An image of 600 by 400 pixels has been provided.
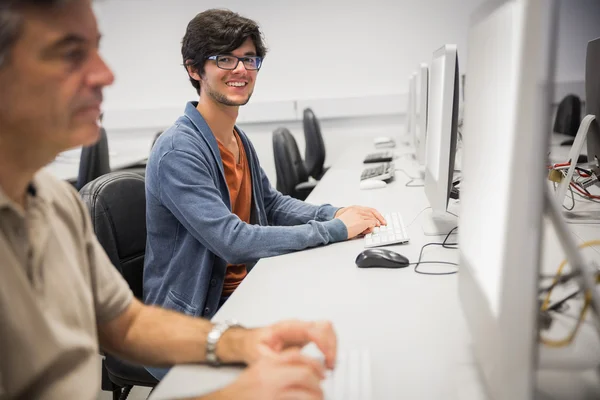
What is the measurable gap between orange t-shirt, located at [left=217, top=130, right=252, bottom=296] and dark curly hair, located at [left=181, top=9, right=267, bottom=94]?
27 cm

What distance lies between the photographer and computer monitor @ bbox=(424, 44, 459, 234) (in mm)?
1256

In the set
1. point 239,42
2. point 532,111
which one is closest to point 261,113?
point 239,42

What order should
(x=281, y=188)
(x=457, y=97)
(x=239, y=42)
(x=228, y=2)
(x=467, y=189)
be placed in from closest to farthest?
(x=467, y=189) < (x=457, y=97) < (x=239, y=42) < (x=281, y=188) < (x=228, y=2)

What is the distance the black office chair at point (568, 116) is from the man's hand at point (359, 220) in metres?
2.13

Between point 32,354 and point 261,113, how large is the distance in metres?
3.90

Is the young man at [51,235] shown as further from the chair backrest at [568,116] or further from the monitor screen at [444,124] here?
the chair backrest at [568,116]

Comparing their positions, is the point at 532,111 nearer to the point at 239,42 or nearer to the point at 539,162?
the point at 539,162

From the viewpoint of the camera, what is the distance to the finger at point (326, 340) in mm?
750

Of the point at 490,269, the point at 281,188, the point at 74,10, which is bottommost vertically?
the point at 281,188

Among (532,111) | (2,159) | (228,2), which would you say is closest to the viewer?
(532,111)

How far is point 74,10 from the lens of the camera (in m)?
0.61

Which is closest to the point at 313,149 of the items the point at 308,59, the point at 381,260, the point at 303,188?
the point at 303,188

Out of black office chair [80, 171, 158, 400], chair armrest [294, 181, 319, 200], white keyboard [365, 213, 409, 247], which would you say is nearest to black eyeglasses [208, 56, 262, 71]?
black office chair [80, 171, 158, 400]

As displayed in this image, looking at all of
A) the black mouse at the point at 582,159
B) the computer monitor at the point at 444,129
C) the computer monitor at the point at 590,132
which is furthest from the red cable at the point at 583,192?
the computer monitor at the point at 444,129
